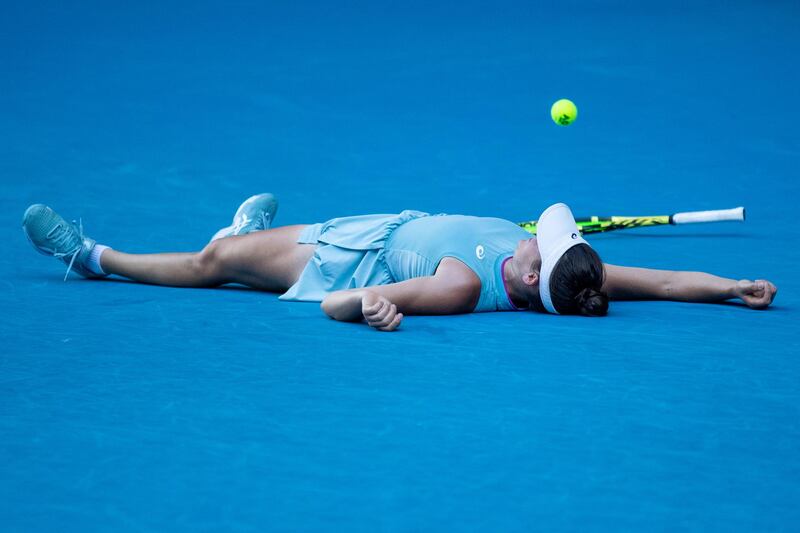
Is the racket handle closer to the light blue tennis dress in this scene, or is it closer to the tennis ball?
the tennis ball

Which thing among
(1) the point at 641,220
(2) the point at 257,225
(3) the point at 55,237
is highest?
(1) the point at 641,220

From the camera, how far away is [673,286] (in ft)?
13.6

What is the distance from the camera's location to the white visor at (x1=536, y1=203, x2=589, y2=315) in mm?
3672

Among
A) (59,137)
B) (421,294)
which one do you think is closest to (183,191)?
(59,137)

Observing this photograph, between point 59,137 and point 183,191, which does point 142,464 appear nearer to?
point 183,191

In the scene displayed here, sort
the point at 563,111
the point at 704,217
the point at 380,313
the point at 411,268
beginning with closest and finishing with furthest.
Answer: the point at 380,313, the point at 411,268, the point at 704,217, the point at 563,111

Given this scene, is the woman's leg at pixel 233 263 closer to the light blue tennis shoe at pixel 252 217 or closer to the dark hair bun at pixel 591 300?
the light blue tennis shoe at pixel 252 217

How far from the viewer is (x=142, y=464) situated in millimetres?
2307

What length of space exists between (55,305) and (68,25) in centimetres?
615

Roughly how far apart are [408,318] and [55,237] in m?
1.62

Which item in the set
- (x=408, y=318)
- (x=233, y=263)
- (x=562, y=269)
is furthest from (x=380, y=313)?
(x=233, y=263)

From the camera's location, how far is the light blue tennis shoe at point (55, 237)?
447cm

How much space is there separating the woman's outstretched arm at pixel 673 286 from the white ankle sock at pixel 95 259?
2057 millimetres

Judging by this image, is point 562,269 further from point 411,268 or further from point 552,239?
point 411,268
